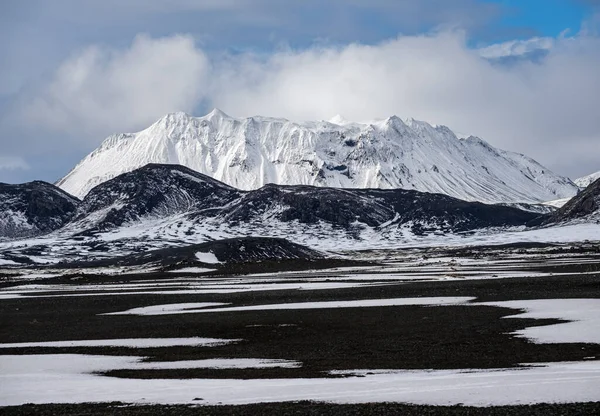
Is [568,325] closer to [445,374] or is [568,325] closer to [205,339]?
[445,374]

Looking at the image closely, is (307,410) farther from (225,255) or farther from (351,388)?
(225,255)

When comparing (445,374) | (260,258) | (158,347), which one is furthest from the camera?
(260,258)

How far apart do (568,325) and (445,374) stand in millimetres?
15147

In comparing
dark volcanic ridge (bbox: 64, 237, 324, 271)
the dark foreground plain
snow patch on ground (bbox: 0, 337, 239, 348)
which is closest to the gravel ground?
the dark foreground plain

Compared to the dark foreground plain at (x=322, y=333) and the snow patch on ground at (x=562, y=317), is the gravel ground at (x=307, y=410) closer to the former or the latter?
the dark foreground plain at (x=322, y=333)

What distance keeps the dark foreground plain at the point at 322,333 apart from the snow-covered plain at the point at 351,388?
856 millimetres

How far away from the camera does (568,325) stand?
42.0m

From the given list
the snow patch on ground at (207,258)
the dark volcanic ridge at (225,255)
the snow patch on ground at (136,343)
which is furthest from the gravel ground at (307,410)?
→ the snow patch on ground at (207,258)

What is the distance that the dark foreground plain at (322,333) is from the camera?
26.3 meters

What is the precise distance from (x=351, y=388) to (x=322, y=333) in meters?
17.3

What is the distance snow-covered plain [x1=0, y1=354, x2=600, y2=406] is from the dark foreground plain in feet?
2.81

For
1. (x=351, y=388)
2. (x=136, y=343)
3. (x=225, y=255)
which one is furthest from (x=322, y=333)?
(x=225, y=255)

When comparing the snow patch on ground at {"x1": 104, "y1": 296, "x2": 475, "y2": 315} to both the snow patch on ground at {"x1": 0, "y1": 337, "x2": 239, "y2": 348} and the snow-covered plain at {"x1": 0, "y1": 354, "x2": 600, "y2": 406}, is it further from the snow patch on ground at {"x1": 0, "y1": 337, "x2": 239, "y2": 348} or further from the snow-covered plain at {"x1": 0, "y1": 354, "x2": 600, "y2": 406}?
the snow-covered plain at {"x1": 0, "y1": 354, "x2": 600, "y2": 406}

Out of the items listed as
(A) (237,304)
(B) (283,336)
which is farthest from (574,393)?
(A) (237,304)
